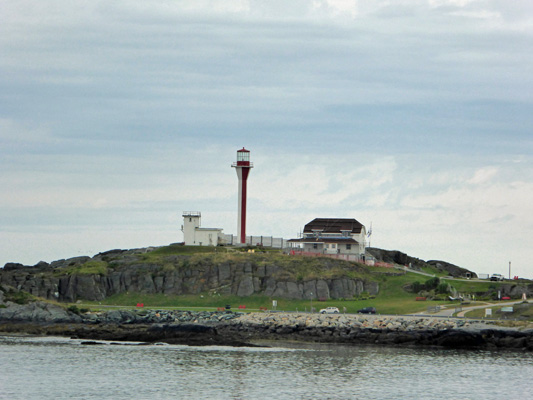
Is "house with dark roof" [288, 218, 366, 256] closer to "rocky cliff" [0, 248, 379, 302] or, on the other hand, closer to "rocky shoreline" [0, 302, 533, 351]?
"rocky cliff" [0, 248, 379, 302]

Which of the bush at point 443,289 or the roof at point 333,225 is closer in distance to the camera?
the bush at point 443,289

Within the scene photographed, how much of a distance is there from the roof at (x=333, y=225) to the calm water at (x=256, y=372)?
47331 mm

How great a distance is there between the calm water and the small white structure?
46310 millimetres

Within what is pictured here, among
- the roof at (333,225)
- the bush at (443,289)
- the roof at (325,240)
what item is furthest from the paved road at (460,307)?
the roof at (333,225)

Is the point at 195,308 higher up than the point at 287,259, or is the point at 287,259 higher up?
the point at 287,259

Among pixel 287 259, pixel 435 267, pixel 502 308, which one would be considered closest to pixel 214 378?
pixel 502 308

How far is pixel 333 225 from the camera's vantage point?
386 feet

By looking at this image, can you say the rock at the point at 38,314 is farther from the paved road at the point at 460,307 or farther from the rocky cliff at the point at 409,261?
the rocky cliff at the point at 409,261

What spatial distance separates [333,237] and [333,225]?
160 inches

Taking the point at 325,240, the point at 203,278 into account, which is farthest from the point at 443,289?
the point at 203,278

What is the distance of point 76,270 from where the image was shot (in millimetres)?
99562

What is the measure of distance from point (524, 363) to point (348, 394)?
57.7 ft

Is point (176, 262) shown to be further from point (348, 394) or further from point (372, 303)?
point (348, 394)

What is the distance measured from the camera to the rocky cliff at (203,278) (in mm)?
95062
